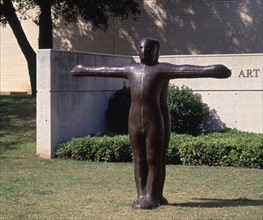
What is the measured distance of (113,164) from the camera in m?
13.8

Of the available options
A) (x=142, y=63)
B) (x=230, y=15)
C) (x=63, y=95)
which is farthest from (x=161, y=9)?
(x=142, y=63)

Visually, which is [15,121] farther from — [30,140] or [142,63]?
[142,63]

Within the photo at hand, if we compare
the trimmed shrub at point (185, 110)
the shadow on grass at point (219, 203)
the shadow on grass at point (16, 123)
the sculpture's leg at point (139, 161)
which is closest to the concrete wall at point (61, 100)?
the shadow on grass at point (16, 123)

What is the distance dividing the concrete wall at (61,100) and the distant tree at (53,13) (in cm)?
706

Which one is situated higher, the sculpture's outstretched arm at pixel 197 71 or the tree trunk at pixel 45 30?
the sculpture's outstretched arm at pixel 197 71

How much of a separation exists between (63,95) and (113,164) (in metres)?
2.18

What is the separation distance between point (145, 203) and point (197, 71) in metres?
1.75

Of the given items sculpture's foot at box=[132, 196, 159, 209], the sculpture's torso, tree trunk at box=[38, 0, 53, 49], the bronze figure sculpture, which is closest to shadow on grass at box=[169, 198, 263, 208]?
sculpture's foot at box=[132, 196, 159, 209]

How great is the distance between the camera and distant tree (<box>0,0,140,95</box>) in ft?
76.7

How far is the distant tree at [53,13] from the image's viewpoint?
23.4 m

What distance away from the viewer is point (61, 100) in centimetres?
1499

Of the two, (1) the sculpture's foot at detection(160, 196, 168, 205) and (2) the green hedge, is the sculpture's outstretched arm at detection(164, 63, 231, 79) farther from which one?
(2) the green hedge

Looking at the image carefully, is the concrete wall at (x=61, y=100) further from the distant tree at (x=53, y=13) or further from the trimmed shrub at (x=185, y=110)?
the distant tree at (x=53, y=13)

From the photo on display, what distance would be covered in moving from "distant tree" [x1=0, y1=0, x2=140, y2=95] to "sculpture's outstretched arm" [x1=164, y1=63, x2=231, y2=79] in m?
15.1
